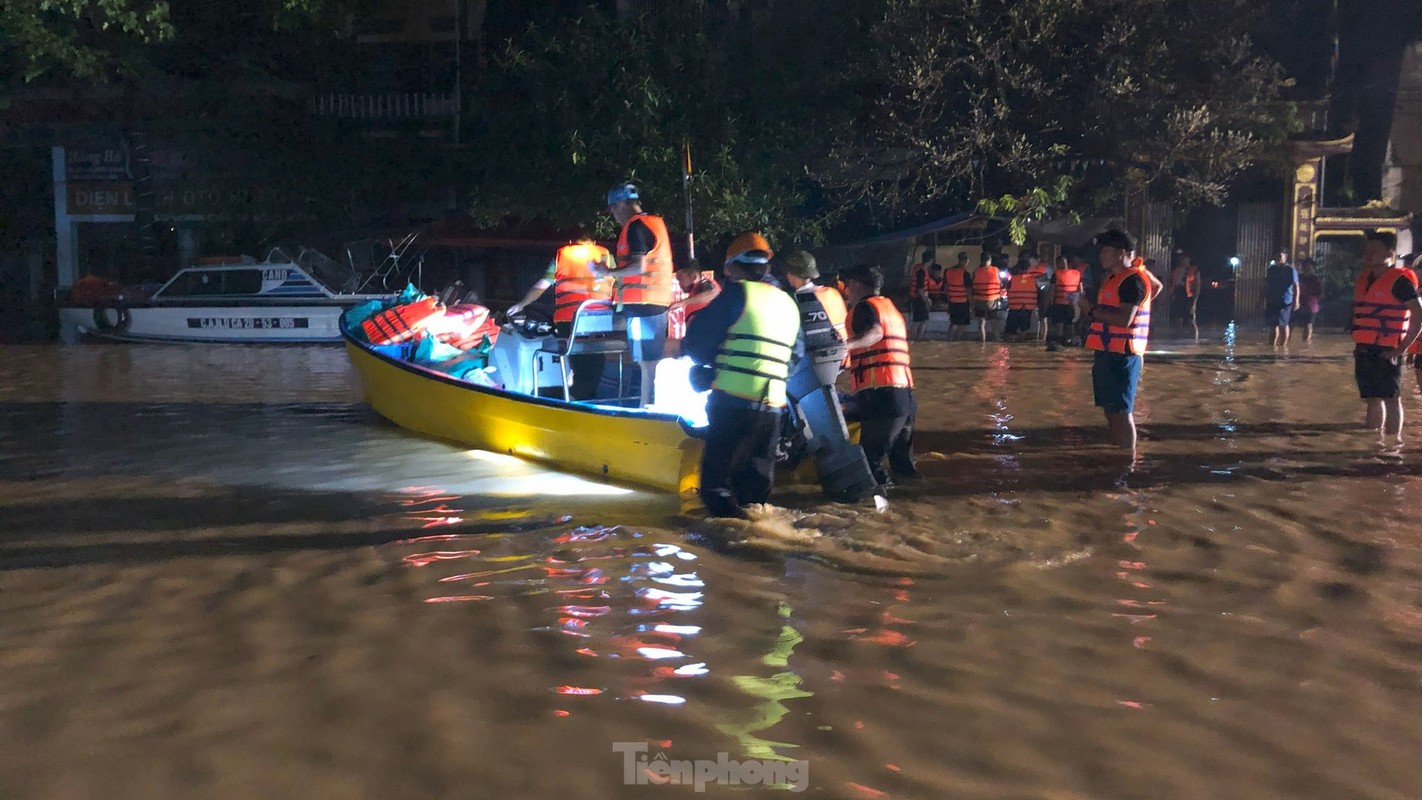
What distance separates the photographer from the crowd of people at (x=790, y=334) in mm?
6973

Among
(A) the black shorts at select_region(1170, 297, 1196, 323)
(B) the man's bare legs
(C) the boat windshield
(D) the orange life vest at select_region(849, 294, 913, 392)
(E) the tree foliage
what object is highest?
(E) the tree foliage

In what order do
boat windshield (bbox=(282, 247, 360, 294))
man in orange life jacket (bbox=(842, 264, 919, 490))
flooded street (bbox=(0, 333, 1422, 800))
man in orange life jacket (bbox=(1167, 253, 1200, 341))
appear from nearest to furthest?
flooded street (bbox=(0, 333, 1422, 800)), man in orange life jacket (bbox=(842, 264, 919, 490)), boat windshield (bbox=(282, 247, 360, 294)), man in orange life jacket (bbox=(1167, 253, 1200, 341))

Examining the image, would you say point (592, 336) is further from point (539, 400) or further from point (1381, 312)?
point (1381, 312)

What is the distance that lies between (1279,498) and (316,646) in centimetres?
594

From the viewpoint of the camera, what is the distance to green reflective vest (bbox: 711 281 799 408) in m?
6.91

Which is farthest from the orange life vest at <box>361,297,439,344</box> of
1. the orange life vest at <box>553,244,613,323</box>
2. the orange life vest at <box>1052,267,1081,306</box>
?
the orange life vest at <box>1052,267,1081,306</box>

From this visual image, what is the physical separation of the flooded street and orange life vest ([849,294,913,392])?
77 cm

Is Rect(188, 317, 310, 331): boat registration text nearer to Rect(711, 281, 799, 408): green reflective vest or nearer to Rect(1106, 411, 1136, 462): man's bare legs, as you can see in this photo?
Rect(1106, 411, 1136, 462): man's bare legs

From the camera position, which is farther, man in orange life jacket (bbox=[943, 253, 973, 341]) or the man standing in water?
man in orange life jacket (bbox=[943, 253, 973, 341])

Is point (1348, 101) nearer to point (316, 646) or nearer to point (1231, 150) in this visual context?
point (1231, 150)

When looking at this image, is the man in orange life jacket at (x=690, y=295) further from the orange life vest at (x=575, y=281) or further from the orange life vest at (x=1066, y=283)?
the orange life vest at (x=1066, y=283)

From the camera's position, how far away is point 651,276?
9.02 meters

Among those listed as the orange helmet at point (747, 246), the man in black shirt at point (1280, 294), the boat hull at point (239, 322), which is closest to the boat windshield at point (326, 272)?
the boat hull at point (239, 322)

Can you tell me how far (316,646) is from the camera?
5145mm
